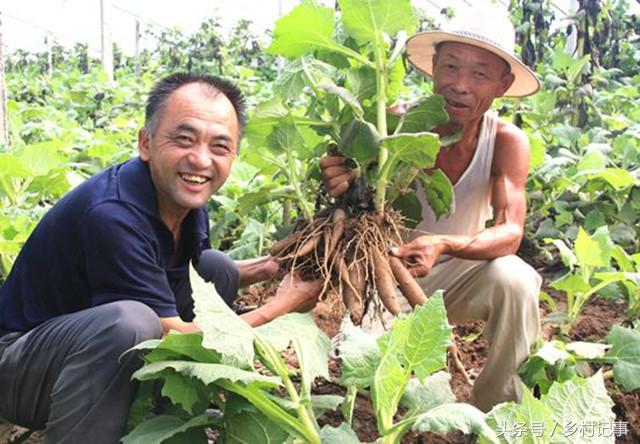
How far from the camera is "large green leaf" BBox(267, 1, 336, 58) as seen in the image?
7.11ft

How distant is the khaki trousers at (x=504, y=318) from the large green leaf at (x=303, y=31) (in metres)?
0.92

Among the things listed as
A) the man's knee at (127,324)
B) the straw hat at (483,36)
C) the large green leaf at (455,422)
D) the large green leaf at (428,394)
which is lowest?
the large green leaf at (428,394)

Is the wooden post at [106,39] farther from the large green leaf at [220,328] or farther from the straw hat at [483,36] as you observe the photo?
the large green leaf at [220,328]

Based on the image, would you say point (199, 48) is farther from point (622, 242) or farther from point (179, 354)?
point (179, 354)

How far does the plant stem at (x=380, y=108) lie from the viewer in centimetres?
226

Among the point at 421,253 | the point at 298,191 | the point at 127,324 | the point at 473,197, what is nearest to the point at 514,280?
the point at 421,253

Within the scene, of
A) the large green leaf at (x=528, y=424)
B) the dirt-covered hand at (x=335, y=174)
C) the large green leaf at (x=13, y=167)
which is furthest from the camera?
the large green leaf at (x=13, y=167)

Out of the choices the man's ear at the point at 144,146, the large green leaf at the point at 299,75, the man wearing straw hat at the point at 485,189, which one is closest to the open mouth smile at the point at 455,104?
the man wearing straw hat at the point at 485,189

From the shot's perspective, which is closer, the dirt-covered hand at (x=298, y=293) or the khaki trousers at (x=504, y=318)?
the dirt-covered hand at (x=298, y=293)

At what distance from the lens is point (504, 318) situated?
7.63ft

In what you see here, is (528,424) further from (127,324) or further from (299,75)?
(299,75)

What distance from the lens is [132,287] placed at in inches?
72.0

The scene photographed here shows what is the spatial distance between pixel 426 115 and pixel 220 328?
102 cm

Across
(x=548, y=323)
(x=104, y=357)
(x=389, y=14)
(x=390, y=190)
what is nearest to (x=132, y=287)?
(x=104, y=357)
